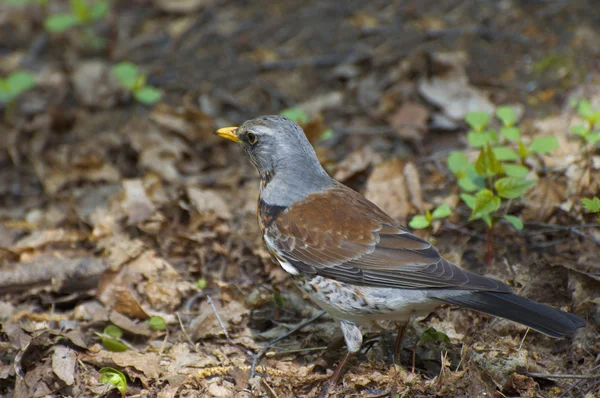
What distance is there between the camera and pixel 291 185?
16.5 ft

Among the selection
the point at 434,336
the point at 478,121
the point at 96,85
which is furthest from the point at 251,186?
the point at 96,85

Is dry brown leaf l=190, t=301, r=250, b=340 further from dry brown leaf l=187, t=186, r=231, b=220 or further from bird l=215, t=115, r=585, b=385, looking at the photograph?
dry brown leaf l=187, t=186, r=231, b=220

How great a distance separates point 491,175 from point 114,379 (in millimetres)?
3195

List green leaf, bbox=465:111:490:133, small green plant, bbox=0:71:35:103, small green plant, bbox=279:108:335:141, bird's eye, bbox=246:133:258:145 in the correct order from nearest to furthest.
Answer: bird's eye, bbox=246:133:258:145
green leaf, bbox=465:111:490:133
small green plant, bbox=279:108:335:141
small green plant, bbox=0:71:35:103

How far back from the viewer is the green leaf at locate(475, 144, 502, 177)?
199 inches

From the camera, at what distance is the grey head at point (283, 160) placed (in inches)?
197

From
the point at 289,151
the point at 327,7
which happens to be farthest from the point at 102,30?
the point at 289,151

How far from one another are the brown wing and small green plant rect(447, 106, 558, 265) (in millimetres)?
740

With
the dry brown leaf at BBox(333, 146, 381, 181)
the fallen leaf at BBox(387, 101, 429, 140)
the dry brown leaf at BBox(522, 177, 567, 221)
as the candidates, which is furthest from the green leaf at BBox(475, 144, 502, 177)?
the fallen leaf at BBox(387, 101, 429, 140)

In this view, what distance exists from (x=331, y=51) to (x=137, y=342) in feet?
16.5

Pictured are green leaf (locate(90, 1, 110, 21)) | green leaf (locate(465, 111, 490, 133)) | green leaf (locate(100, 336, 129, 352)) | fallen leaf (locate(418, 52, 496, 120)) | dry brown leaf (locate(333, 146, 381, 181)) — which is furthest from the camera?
green leaf (locate(90, 1, 110, 21))

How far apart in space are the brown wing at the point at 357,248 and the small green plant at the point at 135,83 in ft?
11.6

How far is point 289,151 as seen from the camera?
5070 millimetres

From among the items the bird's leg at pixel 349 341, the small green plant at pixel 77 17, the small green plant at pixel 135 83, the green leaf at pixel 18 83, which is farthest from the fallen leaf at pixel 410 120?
the small green plant at pixel 77 17
